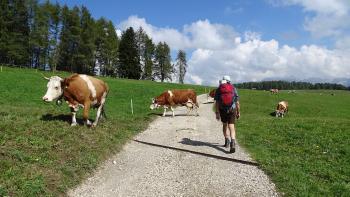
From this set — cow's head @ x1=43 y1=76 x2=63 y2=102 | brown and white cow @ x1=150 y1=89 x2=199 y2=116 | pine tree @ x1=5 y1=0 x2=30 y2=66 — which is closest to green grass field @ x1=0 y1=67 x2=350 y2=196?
cow's head @ x1=43 y1=76 x2=63 y2=102

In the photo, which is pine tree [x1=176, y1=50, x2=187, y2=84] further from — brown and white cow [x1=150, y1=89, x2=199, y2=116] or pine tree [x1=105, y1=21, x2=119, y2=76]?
brown and white cow [x1=150, y1=89, x2=199, y2=116]

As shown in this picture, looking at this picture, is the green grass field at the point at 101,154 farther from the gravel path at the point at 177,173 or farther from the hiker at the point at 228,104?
the hiker at the point at 228,104

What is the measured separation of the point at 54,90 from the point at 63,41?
79.2 meters

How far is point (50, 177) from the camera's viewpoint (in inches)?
374

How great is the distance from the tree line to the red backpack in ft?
235

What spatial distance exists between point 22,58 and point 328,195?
8064 cm

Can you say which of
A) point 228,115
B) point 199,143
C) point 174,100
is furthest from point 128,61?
point 228,115

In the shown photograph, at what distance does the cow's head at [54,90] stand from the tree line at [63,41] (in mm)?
67604

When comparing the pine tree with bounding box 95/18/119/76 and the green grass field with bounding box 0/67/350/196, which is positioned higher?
the pine tree with bounding box 95/18/119/76

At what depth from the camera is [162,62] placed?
424 ft

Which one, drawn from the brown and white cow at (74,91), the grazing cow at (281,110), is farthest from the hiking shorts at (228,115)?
the grazing cow at (281,110)

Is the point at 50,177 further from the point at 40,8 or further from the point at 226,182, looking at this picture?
the point at 40,8

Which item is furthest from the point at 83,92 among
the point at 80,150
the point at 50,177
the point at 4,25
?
the point at 4,25

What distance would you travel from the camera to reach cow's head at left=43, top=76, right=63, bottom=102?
50.1 ft
